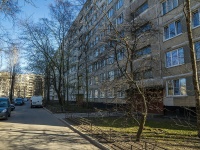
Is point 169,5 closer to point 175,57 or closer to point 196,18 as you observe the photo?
point 196,18

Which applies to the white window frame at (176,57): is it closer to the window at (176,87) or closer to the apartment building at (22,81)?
the window at (176,87)

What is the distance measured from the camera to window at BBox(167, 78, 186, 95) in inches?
790

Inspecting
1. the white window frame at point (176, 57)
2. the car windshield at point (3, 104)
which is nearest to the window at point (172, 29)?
the white window frame at point (176, 57)

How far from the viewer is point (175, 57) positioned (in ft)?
69.8

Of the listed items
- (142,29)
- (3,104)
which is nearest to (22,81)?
(3,104)

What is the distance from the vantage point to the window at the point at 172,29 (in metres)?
21.2

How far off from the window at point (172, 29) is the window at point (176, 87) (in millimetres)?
4453

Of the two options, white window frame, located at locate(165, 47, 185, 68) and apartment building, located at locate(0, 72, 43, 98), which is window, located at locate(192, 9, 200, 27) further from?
apartment building, located at locate(0, 72, 43, 98)

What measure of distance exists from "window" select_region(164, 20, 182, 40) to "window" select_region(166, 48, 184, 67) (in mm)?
1681

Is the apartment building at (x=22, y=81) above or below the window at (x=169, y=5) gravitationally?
below

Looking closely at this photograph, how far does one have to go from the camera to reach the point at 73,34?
32125 millimetres

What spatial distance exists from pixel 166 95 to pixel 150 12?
31.4 feet

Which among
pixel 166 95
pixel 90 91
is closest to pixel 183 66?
pixel 166 95

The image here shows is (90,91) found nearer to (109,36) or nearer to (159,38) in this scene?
(159,38)
